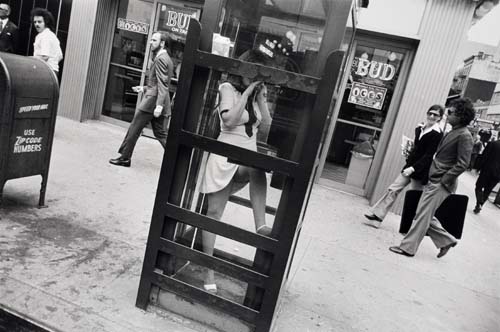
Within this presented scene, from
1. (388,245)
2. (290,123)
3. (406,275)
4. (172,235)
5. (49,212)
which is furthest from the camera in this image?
(388,245)

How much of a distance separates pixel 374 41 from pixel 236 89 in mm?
5572

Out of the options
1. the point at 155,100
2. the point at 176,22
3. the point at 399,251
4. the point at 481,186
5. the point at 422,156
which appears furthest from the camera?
the point at 481,186

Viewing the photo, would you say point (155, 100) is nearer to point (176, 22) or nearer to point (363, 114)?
point (176, 22)

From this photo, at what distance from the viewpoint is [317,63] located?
2.45 m

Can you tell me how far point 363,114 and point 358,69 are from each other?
33.1 inches

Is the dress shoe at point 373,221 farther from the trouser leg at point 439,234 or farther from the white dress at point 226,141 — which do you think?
the white dress at point 226,141

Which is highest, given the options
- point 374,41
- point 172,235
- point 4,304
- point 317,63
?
point 374,41

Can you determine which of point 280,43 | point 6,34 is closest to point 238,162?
point 280,43

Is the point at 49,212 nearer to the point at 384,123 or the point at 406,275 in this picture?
the point at 406,275

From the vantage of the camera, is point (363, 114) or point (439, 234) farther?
point (363, 114)

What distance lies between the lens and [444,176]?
4.97 meters

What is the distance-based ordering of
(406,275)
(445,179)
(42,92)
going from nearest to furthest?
(42,92) → (406,275) → (445,179)

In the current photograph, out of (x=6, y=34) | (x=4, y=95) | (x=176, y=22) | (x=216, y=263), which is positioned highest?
(x=176, y=22)

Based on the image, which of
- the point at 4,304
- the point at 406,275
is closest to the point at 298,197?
the point at 4,304
